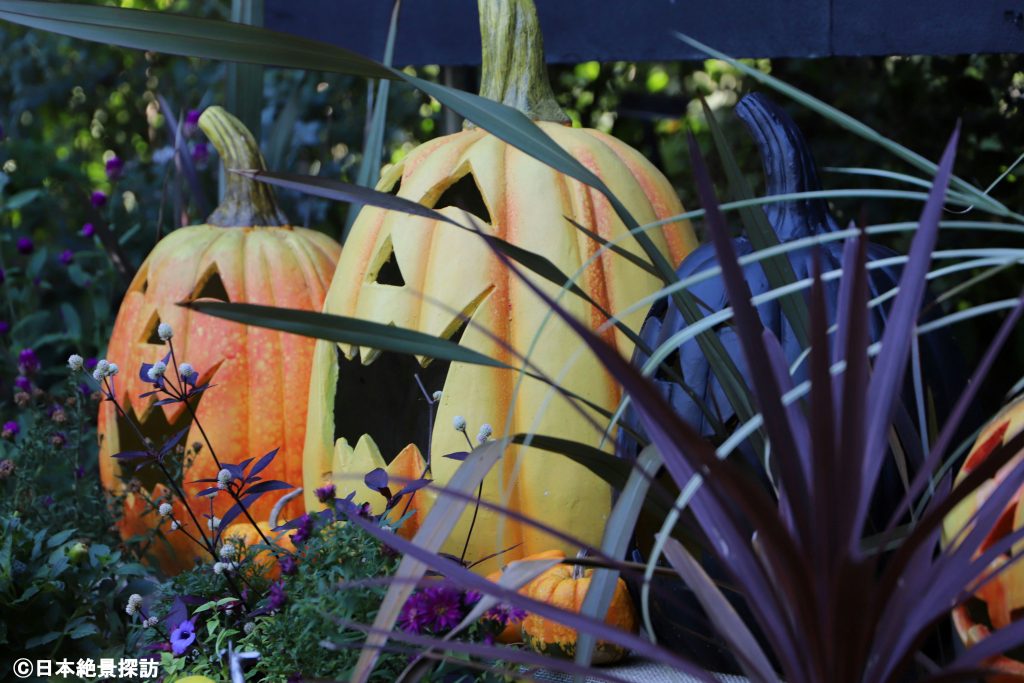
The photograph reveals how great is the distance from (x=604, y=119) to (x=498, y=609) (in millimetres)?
2643

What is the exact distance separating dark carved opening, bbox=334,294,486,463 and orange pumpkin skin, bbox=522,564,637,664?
30 centimetres

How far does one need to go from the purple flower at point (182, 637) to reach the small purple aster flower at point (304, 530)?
13cm

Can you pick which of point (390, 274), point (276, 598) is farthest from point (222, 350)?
point (276, 598)

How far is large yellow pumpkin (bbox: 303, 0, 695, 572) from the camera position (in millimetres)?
1340

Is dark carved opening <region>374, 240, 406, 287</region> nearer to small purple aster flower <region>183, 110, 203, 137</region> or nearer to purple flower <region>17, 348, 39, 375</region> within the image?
purple flower <region>17, 348, 39, 375</region>

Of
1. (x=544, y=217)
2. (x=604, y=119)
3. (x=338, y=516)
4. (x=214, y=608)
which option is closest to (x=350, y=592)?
(x=338, y=516)

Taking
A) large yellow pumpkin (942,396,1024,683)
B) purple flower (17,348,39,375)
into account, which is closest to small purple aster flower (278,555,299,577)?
large yellow pumpkin (942,396,1024,683)

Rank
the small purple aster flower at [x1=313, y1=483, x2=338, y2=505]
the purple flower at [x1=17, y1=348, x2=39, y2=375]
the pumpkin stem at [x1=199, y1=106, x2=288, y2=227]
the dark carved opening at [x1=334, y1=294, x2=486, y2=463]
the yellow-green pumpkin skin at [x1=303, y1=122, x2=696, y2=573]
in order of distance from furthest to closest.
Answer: the purple flower at [x1=17, y1=348, x2=39, y2=375]
the pumpkin stem at [x1=199, y1=106, x2=288, y2=227]
the dark carved opening at [x1=334, y1=294, x2=486, y2=463]
the yellow-green pumpkin skin at [x1=303, y1=122, x2=696, y2=573]
the small purple aster flower at [x1=313, y1=483, x2=338, y2=505]

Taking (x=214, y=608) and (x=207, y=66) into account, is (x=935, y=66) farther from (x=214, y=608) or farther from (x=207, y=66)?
(x=207, y=66)

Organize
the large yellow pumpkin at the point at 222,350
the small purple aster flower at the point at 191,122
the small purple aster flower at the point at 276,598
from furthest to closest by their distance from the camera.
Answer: the small purple aster flower at the point at 191,122, the large yellow pumpkin at the point at 222,350, the small purple aster flower at the point at 276,598

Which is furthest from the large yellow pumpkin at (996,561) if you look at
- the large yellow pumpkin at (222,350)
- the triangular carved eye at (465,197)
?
the large yellow pumpkin at (222,350)

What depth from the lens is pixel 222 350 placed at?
64.1 inches

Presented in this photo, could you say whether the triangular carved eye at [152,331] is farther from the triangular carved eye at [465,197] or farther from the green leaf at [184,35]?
the green leaf at [184,35]

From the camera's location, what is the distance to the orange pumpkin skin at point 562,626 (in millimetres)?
1167
